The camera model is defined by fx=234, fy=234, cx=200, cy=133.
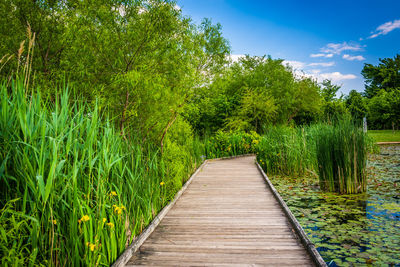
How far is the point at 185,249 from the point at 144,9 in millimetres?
4054

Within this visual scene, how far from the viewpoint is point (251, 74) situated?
21.3 meters

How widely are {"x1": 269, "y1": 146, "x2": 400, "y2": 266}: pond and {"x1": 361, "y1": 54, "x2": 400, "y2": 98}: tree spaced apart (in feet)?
142

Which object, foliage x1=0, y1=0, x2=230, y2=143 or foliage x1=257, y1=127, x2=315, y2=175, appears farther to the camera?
foliage x1=257, y1=127, x2=315, y2=175

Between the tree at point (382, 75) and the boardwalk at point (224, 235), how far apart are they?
45.4 metres

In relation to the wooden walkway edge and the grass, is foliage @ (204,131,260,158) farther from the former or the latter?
the grass

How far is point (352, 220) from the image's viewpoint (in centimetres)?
351

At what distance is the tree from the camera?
39.4 m

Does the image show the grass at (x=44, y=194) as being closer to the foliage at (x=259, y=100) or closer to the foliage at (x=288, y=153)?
the foliage at (x=288, y=153)

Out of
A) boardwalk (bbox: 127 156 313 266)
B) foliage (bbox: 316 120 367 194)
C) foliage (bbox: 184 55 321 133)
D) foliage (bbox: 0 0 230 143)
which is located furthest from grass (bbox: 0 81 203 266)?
foliage (bbox: 184 55 321 133)

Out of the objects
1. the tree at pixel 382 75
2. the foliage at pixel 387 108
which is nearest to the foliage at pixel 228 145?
the foliage at pixel 387 108

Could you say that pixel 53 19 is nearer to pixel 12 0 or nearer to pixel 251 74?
pixel 12 0

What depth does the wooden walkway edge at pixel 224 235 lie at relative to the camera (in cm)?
216

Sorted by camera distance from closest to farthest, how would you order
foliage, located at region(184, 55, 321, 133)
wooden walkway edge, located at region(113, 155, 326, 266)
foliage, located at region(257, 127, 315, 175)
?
1. wooden walkway edge, located at region(113, 155, 326, 266)
2. foliage, located at region(257, 127, 315, 175)
3. foliage, located at region(184, 55, 321, 133)

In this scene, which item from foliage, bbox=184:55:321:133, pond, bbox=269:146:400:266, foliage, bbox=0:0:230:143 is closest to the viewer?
pond, bbox=269:146:400:266
